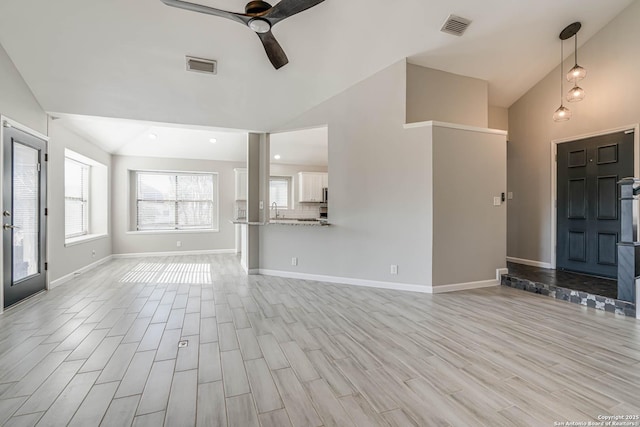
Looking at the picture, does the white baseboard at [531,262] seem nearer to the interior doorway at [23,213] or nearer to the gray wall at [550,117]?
the gray wall at [550,117]

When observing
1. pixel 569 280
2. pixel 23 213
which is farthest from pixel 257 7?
pixel 569 280

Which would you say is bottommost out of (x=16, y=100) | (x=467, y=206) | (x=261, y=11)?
(x=467, y=206)

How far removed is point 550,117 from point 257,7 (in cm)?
508

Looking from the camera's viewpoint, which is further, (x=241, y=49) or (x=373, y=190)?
(x=373, y=190)

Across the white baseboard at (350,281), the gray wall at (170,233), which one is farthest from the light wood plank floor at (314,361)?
the gray wall at (170,233)

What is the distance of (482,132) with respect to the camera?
14.4 feet

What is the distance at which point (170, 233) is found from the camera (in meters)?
7.49

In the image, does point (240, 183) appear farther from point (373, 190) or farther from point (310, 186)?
point (373, 190)

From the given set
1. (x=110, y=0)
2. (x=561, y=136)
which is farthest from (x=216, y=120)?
(x=561, y=136)

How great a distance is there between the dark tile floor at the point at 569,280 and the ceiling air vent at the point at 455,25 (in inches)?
140

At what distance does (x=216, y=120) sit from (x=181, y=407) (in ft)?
13.4

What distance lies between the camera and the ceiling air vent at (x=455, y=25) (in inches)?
146

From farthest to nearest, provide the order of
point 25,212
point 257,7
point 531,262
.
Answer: point 531,262 < point 25,212 < point 257,7

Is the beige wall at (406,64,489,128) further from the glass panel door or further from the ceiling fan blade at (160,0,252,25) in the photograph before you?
the glass panel door
